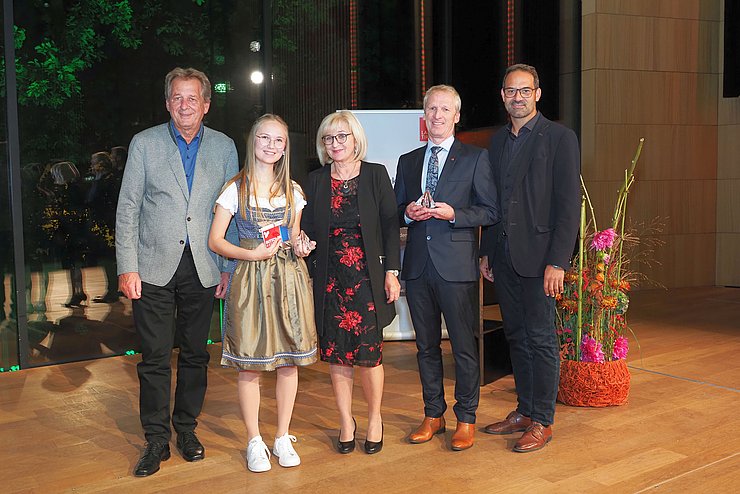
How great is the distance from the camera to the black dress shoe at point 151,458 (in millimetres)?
3197

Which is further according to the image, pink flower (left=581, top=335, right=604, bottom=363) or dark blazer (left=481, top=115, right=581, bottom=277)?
pink flower (left=581, top=335, right=604, bottom=363)

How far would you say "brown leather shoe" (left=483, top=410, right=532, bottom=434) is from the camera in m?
3.67

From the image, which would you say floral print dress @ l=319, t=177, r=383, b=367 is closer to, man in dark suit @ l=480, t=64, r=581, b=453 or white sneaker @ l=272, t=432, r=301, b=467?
white sneaker @ l=272, t=432, r=301, b=467

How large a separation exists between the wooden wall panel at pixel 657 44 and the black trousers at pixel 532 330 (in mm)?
5274

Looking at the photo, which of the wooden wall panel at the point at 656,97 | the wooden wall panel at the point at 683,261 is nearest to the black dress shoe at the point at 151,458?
the wooden wall panel at the point at 656,97

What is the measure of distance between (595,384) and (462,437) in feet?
3.38

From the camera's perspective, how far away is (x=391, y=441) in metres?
3.58

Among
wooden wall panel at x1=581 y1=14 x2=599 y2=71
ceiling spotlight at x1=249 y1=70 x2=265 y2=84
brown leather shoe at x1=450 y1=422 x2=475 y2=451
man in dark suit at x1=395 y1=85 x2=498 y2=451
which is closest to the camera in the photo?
man in dark suit at x1=395 y1=85 x2=498 y2=451

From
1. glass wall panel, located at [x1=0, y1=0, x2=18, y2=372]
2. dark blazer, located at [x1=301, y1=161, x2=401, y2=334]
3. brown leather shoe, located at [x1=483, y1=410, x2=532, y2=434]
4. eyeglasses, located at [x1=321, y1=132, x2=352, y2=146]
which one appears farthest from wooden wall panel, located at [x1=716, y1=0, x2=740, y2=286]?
glass wall panel, located at [x1=0, y1=0, x2=18, y2=372]

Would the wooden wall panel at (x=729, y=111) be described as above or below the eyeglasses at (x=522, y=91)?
above

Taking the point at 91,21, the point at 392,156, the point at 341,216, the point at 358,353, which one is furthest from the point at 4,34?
the point at 358,353

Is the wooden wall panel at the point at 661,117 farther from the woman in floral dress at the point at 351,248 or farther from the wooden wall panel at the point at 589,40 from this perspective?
the woman in floral dress at the point at 351,248

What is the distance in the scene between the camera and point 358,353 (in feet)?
10.7

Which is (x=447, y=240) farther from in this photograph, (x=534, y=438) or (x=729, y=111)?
(x=729, y=111)
